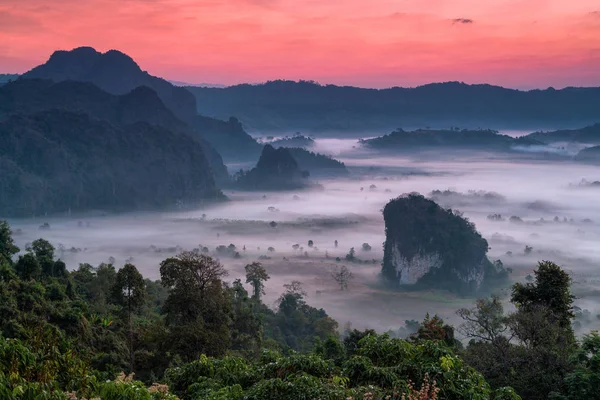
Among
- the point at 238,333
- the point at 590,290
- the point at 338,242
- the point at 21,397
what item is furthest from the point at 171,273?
the point at 338,242

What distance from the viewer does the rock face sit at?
10056 cm

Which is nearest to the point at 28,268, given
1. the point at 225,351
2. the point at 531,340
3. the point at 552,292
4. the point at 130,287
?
the point at 130,287

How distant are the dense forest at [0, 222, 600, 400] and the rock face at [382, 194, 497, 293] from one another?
69700 millimetres

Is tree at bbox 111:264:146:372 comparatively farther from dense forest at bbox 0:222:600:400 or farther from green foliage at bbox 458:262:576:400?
green foliage at bbox 458:262:576:400

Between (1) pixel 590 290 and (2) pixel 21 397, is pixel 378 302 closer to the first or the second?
(1) pixel 590 290

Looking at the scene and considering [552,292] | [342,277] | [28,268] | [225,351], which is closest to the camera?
[225,351]

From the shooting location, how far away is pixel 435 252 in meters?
103

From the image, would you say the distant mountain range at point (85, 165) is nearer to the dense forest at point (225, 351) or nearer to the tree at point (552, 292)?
the dense forest at point (225, 351)

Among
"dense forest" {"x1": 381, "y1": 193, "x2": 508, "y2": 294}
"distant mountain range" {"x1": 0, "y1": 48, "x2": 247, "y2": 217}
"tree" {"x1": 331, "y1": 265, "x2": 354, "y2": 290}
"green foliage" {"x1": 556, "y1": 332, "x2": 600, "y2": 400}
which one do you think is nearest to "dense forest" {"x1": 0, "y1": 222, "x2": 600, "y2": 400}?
"green foliage" {"x1": 556, "y1": 332, "x2": 600, "y2": 400}

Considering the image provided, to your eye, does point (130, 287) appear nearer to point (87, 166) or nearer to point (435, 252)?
point (435, 252)

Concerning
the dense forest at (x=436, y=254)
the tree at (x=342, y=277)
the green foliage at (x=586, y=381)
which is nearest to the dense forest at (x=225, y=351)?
the green foliage at (x=586, y=381)

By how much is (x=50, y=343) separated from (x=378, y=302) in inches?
3125

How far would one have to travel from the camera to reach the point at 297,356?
35.6ft

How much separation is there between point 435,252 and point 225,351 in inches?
3419
